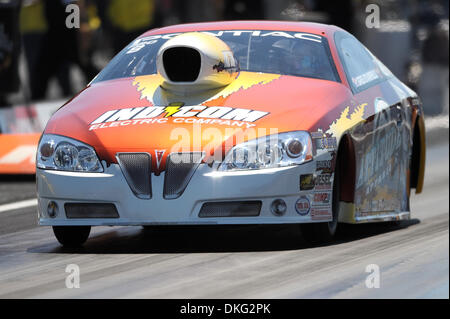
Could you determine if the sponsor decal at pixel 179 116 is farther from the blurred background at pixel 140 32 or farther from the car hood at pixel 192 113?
the blurred background at pixel 140 32

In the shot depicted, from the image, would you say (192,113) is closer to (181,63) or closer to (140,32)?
(181,63)

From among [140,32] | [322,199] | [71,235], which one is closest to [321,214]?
[322,199]

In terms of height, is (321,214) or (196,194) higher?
(196,194)

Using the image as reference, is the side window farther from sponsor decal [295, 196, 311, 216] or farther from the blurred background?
the blurred background

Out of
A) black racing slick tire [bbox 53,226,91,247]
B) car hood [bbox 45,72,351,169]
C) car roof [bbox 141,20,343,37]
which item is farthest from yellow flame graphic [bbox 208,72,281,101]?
black racing slick tire [bbox 53,226,91,247]

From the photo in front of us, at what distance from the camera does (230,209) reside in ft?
23.4

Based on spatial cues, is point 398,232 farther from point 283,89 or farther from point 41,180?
point 41,180

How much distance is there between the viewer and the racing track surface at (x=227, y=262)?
6.17m

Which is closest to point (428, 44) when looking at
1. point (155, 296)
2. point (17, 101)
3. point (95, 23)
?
point (95, 23)

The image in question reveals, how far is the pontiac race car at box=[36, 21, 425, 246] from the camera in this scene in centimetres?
706

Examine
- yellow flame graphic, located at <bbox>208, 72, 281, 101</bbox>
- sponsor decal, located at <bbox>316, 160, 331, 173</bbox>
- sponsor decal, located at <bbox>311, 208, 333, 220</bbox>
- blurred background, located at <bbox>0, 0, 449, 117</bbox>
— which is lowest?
blurred background, located at <bbox>0, 0, 449, 117</bbox>

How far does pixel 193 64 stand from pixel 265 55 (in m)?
0.60

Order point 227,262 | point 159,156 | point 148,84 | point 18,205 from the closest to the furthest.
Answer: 1. point 227,262
2. point 159,156
3. point 148,84
4. point 18,205

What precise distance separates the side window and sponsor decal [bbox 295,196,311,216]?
3.60ft
